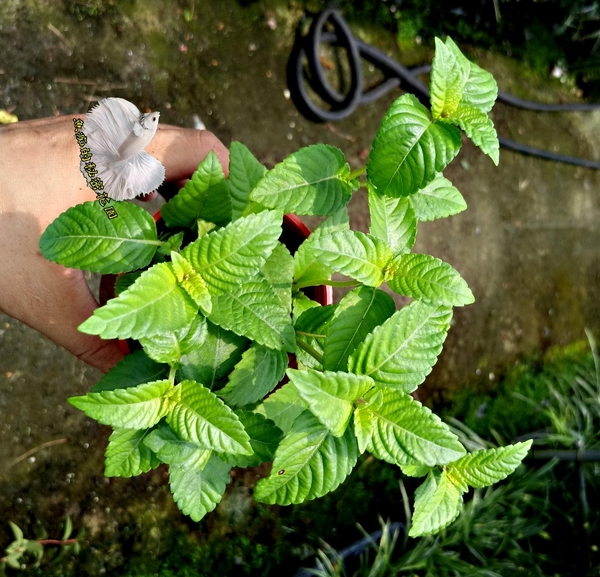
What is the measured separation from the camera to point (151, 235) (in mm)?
921

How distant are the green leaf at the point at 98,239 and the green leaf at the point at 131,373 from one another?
0.17 meters

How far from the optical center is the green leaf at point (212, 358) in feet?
3.06

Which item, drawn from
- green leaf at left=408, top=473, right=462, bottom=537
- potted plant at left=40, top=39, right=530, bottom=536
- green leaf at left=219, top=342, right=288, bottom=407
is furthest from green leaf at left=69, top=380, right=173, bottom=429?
green leaf at left=408, top=473, right=462, bottom=537

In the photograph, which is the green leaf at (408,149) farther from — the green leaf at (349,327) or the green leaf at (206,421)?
the green leaf at (206,421)

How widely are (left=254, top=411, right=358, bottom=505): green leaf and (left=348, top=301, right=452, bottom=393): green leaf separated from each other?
0.11 m

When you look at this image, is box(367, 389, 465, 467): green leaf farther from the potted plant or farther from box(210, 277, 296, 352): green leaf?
box(210, 277, 296, 352): green leaf

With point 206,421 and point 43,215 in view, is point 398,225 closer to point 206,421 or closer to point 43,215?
point 206,421

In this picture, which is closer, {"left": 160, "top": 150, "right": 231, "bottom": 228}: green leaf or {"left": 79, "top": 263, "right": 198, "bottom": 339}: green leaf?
{"left": 79, "top": 263, "right": 198, "bottom": 339}: green leaf

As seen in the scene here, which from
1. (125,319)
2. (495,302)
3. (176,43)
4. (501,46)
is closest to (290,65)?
(176,43)

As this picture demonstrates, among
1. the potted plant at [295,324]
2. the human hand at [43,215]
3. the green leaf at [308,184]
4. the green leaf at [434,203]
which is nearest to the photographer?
the potted plant at [295,324]

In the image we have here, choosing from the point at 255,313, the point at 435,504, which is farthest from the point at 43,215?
the point at 435,504

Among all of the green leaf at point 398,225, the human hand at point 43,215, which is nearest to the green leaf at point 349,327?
the green leaf at point 398,225

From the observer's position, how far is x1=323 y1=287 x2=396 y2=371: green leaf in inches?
34.6

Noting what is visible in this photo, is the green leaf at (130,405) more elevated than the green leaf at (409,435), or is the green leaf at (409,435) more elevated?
the green leaf at (130,405)
